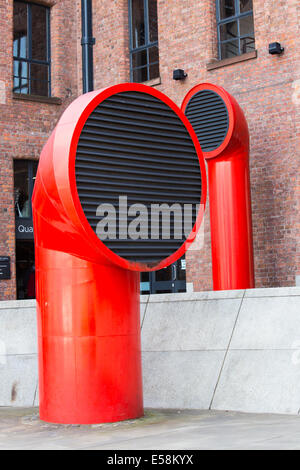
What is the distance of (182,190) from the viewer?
647 cm

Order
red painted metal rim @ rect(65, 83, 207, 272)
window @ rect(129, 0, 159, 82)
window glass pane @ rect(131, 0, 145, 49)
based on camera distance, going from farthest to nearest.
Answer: window glass pane @ rect(131, 0, 145, 49) < window @ rect(129, 0, 159, 82) < red painted metal rim @ rect(65, 83, 207, 272)

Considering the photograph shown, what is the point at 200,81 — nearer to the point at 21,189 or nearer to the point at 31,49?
→ the point at 31,49

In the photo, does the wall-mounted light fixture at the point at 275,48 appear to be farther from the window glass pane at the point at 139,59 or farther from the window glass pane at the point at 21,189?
the window glass pane at the point at 21,189

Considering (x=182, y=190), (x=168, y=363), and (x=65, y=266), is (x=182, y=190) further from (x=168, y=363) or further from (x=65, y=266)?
(x=168, y=363)

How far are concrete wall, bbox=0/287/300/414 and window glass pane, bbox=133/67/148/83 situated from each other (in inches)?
440

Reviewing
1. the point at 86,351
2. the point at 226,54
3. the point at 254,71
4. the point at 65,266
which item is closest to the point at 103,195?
the point at 65,266

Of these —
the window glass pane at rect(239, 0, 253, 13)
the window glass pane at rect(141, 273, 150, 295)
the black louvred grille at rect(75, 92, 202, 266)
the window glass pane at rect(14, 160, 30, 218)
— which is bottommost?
the window glass pane at rect(141, 273, 150, 295)

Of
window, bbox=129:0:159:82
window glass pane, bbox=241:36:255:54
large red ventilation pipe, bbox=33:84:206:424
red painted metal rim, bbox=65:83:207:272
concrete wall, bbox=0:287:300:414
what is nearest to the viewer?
red painted metal rim, bbox=65:83:207:272

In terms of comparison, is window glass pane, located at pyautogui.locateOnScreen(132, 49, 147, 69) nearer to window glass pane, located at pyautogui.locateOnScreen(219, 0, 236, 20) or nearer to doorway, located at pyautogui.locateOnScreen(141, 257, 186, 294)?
window glass pane, located at pyautogui.locateOnScreen(219, 0, 236, 20)

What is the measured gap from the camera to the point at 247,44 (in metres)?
15.9

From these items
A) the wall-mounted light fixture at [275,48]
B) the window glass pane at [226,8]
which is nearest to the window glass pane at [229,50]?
the window glass pane at [226,8]

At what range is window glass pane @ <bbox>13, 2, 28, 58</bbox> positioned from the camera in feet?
62.5

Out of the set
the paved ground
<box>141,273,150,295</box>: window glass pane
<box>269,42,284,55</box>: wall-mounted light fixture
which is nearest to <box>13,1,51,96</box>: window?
<box>141,273,150,295</box>: window glass pane

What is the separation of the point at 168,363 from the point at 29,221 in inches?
453
